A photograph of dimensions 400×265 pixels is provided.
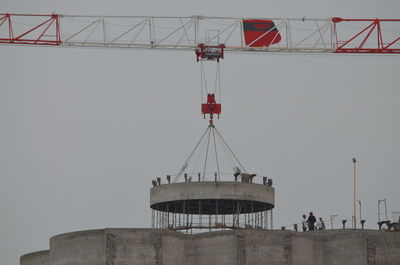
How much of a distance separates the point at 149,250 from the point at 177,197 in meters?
10.1

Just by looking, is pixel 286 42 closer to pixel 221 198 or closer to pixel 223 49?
pixel 223 49

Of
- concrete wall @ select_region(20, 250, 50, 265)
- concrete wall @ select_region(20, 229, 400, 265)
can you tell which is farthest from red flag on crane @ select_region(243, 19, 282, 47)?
concrete wall @ select_region(20, 250, 50, 265)

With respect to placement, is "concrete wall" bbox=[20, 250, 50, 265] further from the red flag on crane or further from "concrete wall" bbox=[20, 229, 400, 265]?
the red flag on crane

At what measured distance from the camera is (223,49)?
430ft

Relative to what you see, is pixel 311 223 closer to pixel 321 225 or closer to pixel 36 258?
pixel 321 225

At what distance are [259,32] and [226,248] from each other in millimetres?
38948

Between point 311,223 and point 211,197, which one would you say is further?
point 211,197

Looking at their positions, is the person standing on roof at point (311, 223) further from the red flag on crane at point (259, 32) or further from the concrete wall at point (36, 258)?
the red flag on crane at point (259, 32)

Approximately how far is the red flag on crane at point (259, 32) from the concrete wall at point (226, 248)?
1298 inches

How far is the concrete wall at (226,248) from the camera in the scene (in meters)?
96.4

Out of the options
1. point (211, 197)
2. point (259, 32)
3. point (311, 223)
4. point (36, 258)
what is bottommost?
point (36, 258)

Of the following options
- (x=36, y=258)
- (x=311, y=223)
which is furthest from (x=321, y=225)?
(x=36, y=258)

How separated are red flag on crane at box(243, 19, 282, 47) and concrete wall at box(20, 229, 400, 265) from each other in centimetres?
3297

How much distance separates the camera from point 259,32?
12900cm
